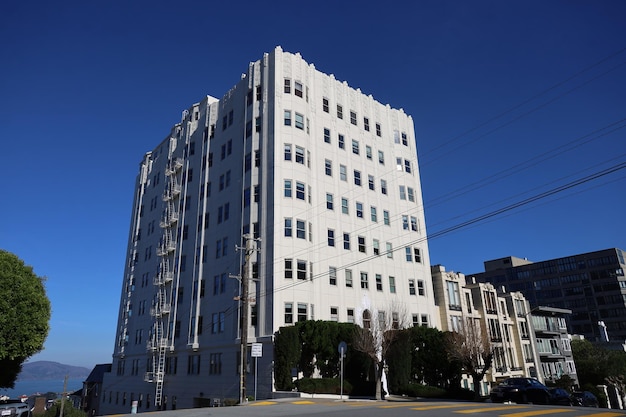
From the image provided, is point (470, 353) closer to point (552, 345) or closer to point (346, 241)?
point (346, 241)

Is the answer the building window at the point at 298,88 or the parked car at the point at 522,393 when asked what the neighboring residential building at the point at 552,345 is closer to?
the parked car at the point at 522,393

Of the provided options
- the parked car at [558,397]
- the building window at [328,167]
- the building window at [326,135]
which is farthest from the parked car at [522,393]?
the building window at [326,135]

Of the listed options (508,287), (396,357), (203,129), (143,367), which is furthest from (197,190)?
(508,287)

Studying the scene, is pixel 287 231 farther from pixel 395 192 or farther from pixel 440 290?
pixel 440 290

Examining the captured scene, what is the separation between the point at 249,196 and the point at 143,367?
1077 inches

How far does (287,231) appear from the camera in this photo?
39625 millimetres

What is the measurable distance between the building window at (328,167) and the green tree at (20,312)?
27798 millimetres

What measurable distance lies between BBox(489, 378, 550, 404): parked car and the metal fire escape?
34230 mm

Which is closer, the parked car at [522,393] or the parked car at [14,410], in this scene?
the parked car at [14,410]

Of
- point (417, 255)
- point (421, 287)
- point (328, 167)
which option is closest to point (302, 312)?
point (328, 167)

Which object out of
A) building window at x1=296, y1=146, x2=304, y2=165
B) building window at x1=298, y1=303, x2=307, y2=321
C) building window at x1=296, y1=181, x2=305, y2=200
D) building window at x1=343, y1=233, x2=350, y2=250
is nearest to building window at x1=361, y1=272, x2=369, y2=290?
building window at x1=343, y1=233, x2=350, y2=250

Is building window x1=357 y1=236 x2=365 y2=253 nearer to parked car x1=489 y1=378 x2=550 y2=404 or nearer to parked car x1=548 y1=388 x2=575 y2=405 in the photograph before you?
parked car x1=489 y1=378 x2=550 y2=404

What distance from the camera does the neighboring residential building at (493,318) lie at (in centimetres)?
5238

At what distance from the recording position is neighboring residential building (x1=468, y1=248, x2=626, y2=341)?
112 metres
